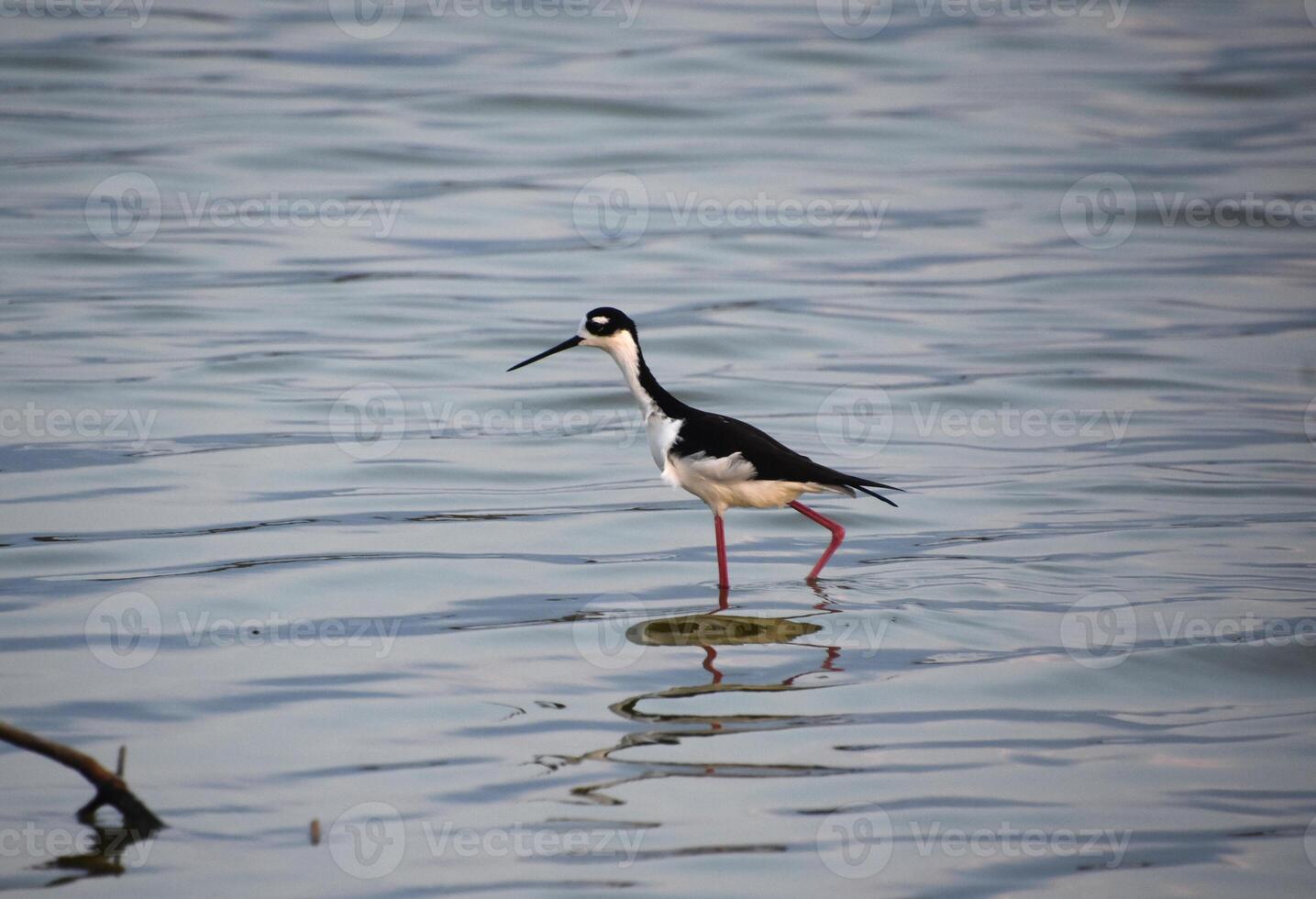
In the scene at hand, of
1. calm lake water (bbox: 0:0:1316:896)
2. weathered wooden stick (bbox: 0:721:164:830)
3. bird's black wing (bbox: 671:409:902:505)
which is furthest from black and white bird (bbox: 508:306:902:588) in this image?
weathered wooden stick (bbox: 0:721:164:830)

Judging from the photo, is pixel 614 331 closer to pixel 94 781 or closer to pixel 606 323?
pixel 606 323

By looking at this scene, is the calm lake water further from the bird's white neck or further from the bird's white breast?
the bird's white neck

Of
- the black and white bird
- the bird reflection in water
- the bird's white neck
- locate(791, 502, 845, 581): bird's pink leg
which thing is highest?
the bird's white neck

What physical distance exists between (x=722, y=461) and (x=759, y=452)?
8.7 inches

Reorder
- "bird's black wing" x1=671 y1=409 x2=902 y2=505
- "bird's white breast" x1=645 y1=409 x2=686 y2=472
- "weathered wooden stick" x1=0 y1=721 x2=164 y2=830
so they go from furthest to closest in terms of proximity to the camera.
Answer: "bird's white breast" x1=645 y1=409 x2=686 y2=472
"bird's black wing" x1=671 y1=409 x2=902 y2=505
"weathered wooden stick" x1=0 y1=721 x2=164 y2=830

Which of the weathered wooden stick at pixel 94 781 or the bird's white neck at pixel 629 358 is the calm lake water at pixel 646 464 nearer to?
the weathered wooden stick at pixel 94 781

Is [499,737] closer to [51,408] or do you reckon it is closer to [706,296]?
[51,408]

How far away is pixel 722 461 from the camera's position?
9.38 metres

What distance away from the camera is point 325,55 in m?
28.2

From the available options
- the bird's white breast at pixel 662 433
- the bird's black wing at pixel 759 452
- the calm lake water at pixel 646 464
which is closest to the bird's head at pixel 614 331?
the bird's white breast at pixel 662 433

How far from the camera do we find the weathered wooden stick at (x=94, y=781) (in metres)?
5.27

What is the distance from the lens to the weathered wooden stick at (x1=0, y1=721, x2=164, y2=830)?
208 inches

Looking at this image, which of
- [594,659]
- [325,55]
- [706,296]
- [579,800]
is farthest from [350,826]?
[325,55]

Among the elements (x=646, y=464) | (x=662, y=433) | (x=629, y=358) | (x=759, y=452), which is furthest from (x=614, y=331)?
(x=646, y=464)
